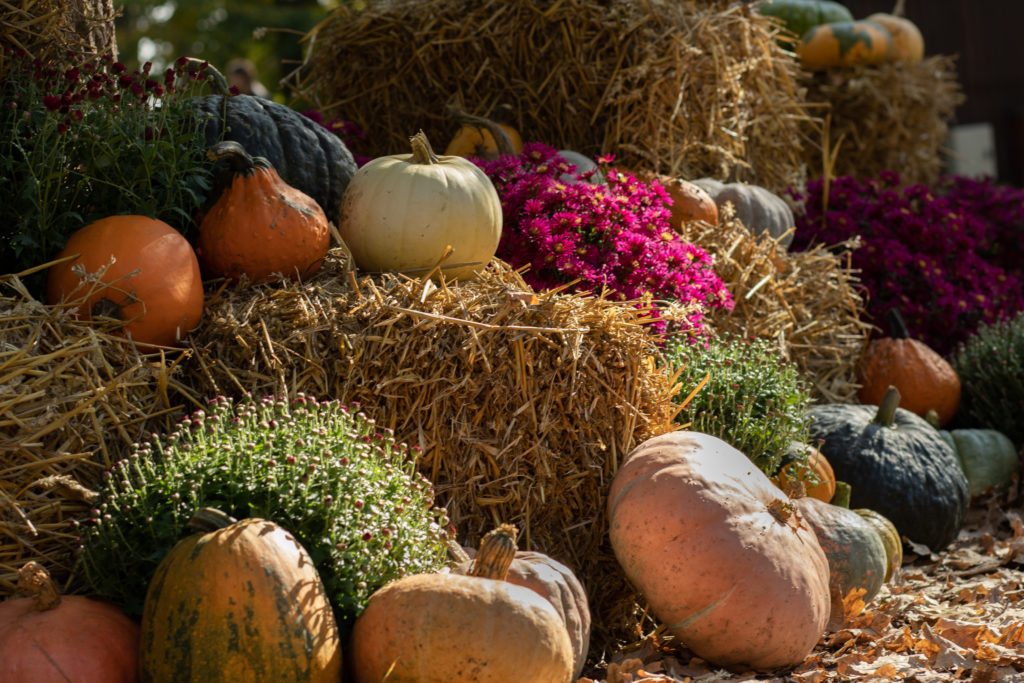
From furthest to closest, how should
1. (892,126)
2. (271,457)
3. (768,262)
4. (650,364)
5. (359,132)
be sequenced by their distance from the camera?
(892,126), (359,132), (768,262), (650,364), (271,457)

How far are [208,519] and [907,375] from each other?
12.8ft

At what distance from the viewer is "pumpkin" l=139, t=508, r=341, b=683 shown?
6.91 ft

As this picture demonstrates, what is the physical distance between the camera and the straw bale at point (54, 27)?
319 centimetres

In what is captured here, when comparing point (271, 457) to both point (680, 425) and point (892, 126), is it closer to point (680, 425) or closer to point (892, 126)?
point (680, 425)

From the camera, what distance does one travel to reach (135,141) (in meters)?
2.98

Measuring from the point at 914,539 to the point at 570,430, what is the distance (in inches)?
74.8

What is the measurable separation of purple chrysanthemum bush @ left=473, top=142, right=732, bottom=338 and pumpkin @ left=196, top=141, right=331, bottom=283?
893 millimetres

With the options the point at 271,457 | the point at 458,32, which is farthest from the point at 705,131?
the point at 271,457

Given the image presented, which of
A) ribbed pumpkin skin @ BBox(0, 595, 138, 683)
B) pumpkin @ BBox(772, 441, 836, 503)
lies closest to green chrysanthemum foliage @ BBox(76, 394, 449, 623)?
ribbed pumpkin skin @ BBox(0, 595, 138, 683)

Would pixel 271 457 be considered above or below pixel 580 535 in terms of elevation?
above

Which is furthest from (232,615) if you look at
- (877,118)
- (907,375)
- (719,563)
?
(877,118)

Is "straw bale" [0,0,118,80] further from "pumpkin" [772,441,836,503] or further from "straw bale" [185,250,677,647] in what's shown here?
"pumpkin" [772,441,836,503]

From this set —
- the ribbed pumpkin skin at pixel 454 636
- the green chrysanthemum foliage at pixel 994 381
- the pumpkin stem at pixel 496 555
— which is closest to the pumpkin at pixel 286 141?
the pumpkin stem at pixel 496 555

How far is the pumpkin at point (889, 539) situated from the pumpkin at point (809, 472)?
0.17 m
